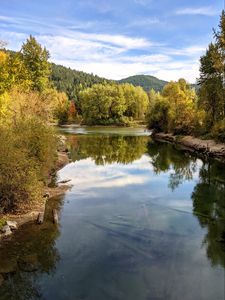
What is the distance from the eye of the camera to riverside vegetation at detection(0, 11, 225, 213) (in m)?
20.2

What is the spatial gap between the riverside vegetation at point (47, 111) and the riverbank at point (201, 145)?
4.96 feet

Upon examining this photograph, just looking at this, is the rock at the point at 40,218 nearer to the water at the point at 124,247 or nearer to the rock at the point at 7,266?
the water at the point at 124,247

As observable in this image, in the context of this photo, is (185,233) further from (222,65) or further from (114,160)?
(222,65)

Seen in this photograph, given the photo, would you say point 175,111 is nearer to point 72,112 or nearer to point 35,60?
point 35,60

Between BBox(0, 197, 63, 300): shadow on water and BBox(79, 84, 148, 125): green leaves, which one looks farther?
BBox(79, 84, 148, 125): green leaves

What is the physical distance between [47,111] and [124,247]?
37800 mm

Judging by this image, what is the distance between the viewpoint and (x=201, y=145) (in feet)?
169

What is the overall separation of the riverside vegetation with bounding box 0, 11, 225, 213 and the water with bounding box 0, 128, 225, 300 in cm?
274

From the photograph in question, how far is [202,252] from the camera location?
1569cm

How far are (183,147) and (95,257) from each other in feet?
147

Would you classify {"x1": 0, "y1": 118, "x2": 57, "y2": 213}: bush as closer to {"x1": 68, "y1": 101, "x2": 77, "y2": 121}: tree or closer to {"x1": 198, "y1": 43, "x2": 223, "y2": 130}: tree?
{"x1": 198, "y1": 43, "x2": 223, "y2": 130}: tree

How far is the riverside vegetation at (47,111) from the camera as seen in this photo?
20.2m

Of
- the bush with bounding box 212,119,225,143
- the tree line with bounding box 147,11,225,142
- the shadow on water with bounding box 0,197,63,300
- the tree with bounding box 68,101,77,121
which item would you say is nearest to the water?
the shadow on water with bounding box 0,197,63,300

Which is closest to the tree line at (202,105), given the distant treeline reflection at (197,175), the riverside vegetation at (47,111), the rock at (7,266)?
the riverside vegetation at (47,111)
